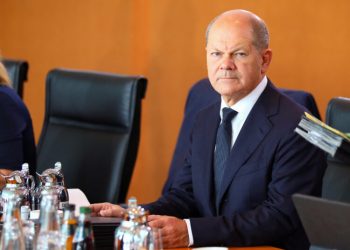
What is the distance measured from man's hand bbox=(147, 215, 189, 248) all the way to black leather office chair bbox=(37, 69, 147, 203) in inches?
44.8

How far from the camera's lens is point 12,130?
369 cm

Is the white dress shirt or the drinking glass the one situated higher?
the white dress shirt

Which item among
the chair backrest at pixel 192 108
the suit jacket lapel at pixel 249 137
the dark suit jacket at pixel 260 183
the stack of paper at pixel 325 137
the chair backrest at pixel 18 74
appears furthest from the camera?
the chair backrest at pixel 18 74

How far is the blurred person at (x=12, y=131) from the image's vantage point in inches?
144

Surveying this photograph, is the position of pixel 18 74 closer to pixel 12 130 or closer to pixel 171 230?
pixel 12 130

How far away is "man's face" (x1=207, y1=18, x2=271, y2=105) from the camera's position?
9.64ft

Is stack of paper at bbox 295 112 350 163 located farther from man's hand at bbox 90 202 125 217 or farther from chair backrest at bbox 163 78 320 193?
chair backrest at bbox 163 78 320 193

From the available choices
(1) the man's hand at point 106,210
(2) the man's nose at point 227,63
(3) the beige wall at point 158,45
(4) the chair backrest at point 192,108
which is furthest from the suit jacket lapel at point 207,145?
(3) the beige wall at point 158,45

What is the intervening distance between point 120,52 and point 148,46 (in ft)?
0.71

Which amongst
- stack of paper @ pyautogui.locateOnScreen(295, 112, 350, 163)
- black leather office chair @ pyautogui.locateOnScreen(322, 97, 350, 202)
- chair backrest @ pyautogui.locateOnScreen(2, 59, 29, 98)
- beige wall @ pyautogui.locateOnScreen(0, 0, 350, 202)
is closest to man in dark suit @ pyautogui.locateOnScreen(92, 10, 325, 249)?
black leather office chair @ pyautogui.locateOnScreen(322, 97, 350, 202)

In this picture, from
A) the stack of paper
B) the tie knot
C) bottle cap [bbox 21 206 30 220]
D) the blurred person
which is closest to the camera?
the stack of paper

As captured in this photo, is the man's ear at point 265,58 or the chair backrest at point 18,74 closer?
the man's ear at point 265,58

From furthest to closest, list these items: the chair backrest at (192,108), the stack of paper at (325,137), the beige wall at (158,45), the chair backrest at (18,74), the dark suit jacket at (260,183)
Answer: the chair backrest at (18,74), the beige wall at (158,45), the chair backrest at (192,108), the dark suit jacket at (260,183), the stack of paper at (325,137)

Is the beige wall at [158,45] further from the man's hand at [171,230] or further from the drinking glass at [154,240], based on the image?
the drinking glass at [154,240]
